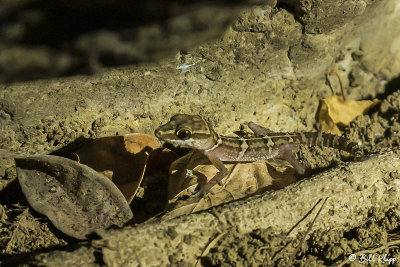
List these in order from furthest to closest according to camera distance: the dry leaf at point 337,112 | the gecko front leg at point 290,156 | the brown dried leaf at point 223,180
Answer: the dry leaf at point 337,112 < the gecko front leg at point 290,156 < the brown dried leaf at point 223,180

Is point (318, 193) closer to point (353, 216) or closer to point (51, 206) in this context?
point (353, 216)

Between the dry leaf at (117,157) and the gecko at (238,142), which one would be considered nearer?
the dry leaf at (117,157)

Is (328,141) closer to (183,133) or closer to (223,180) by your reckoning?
(223,180)

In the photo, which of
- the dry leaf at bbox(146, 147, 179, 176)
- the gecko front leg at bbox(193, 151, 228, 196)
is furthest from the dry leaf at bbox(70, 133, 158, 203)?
the gecko front leg at bbox(193, 151, 228, 196)

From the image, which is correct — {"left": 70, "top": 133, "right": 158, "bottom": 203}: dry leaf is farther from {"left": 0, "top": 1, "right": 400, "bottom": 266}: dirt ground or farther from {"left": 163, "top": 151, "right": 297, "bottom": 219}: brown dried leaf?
{"left": 163, "top": 151, "right": 297, "bottom": 219}: brown dried leaf

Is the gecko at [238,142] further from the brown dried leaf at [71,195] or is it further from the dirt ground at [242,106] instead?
the brown dried leaf at [71,195]

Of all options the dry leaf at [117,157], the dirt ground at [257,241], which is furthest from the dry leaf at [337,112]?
the dry leaf at [117,157]
